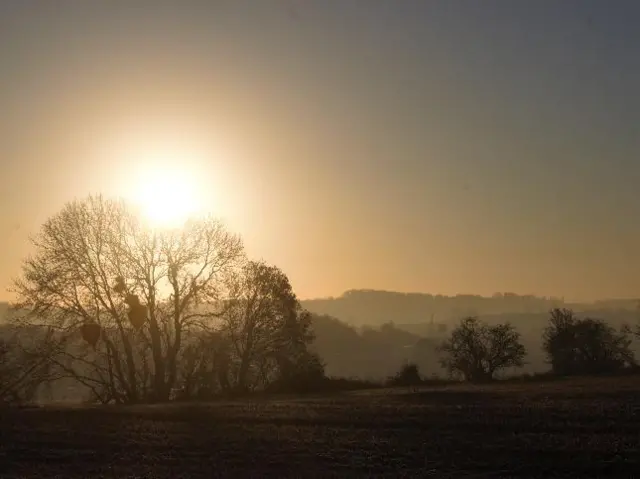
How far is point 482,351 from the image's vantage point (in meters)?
66.1

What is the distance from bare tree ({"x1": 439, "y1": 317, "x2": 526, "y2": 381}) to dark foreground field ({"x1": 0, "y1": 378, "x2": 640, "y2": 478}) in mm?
27671

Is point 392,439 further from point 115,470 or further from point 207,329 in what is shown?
point 207,329

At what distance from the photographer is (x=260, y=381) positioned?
62.2 metres

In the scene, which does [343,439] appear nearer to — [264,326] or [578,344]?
[264,326]

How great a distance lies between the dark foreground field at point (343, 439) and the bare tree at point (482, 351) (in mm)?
27671

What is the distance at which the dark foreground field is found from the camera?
66.7ft

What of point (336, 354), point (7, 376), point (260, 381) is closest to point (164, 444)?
point (7, 376)

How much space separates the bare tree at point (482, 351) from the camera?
64438mm

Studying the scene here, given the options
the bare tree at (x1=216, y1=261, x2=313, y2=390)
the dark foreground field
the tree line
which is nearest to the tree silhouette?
the tree line

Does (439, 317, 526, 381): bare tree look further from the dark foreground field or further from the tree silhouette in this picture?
the dark foreground field

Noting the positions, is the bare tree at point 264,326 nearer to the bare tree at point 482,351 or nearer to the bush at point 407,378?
the bush at point 407,378

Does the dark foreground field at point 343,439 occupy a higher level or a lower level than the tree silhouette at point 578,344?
lower

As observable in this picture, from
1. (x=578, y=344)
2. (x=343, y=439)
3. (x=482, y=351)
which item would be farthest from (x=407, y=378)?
(x=343, y=439)


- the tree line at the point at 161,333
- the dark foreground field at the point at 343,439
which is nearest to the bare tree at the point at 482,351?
the tree line at the point at 161,333
